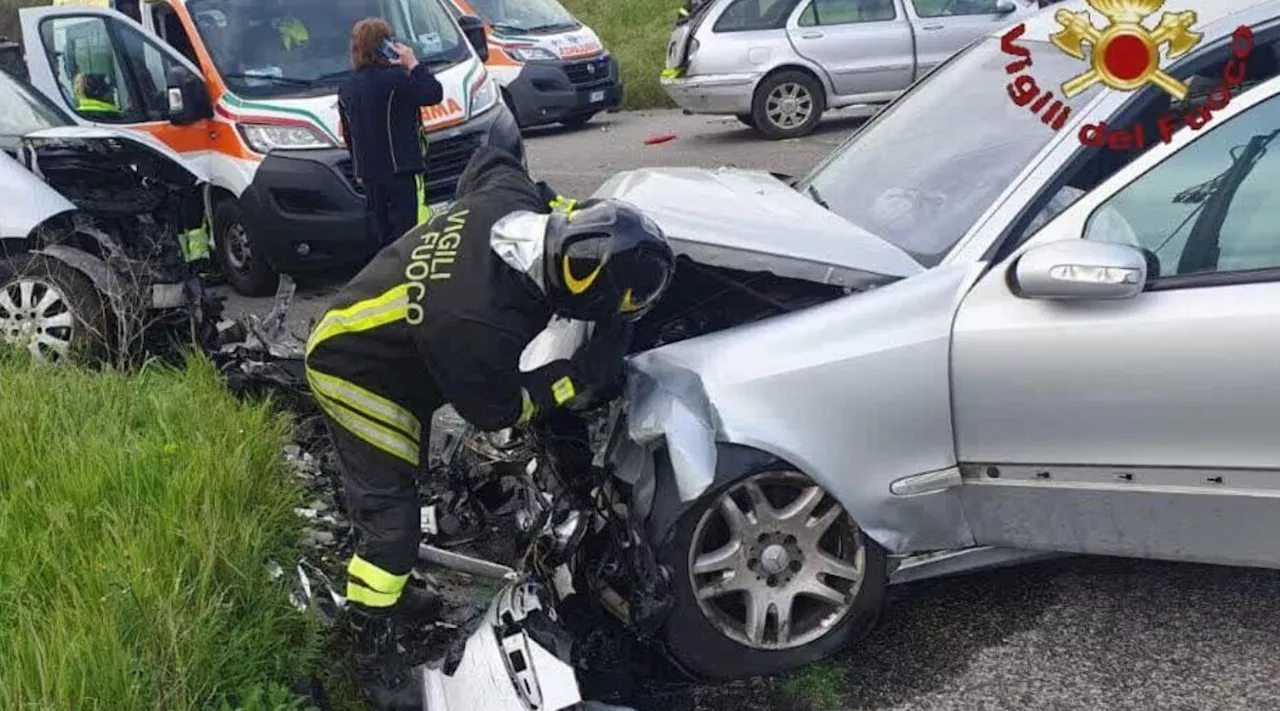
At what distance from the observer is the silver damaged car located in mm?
3109

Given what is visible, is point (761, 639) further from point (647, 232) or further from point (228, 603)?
point (228, 603)

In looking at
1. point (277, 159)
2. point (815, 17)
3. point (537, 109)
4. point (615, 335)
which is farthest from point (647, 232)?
point (537, 109)

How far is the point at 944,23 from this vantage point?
13.1 m

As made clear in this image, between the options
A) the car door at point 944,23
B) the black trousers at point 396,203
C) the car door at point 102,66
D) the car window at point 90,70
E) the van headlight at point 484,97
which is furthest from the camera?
Result: the car door at point 944,23

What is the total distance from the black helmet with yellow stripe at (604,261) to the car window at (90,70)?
6.37m

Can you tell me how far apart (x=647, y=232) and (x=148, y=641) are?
1404 mm

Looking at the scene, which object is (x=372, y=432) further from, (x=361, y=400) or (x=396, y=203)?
(x=396, y=203)

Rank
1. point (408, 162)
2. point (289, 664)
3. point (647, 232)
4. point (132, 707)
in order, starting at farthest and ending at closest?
point (408, 162) → point (289, 664) → point (647, 232) → point (132, 707)

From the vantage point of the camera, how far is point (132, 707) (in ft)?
8.93

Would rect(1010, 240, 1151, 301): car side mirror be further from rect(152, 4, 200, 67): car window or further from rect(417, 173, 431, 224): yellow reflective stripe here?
rect(152, 4, 200, 67): car window

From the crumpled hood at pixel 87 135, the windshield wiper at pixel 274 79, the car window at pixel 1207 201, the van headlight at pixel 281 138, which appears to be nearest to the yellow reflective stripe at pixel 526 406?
the car window at pixel 1207 201

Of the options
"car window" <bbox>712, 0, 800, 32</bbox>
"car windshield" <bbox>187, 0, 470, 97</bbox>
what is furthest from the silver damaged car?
"car window" <bbox>712, 0, 800, 32</bbox>

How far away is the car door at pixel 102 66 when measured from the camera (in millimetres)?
8391

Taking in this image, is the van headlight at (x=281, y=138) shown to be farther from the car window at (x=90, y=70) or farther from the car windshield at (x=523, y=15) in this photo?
the car windshield at (x=523, y=15)
